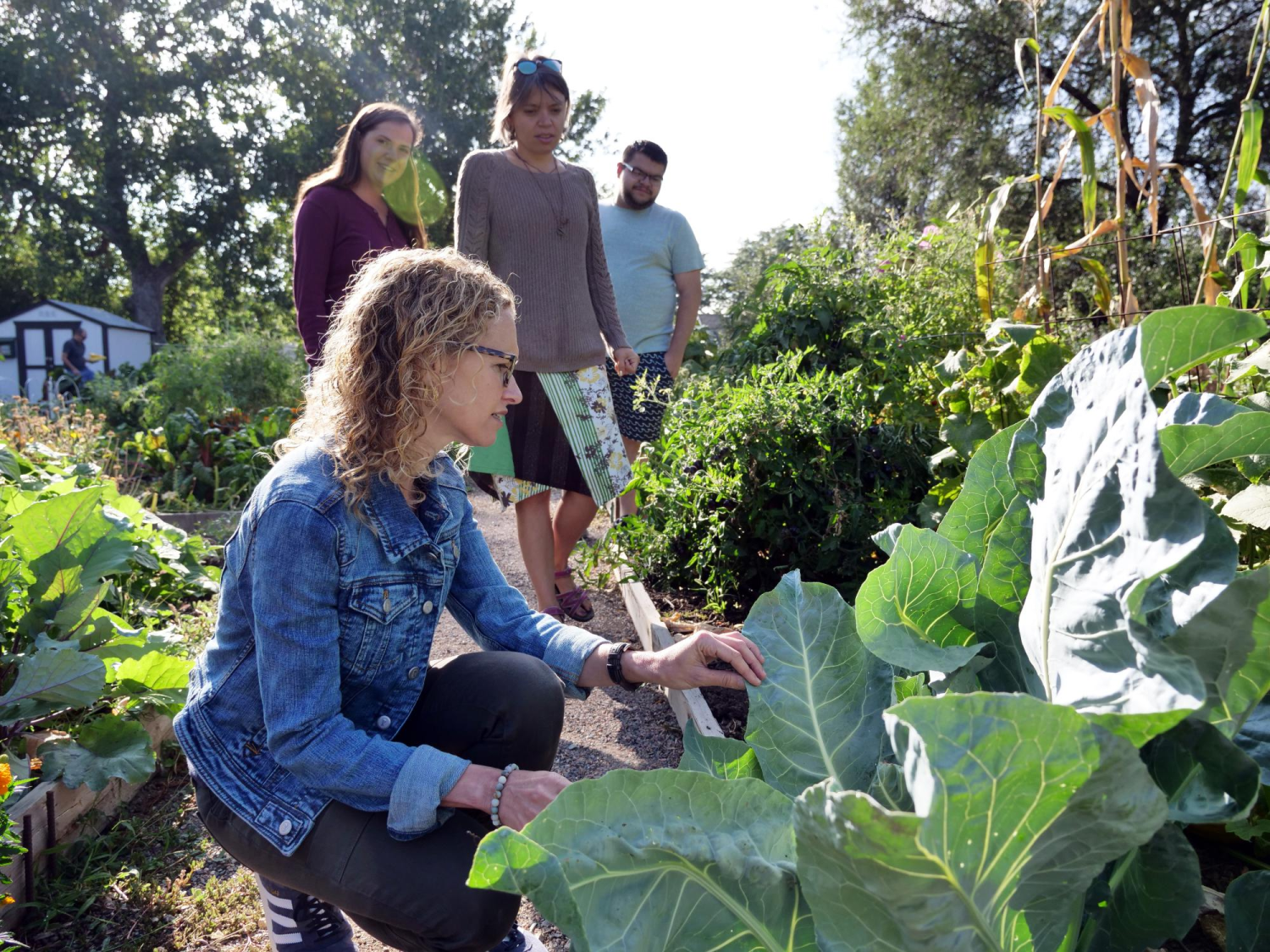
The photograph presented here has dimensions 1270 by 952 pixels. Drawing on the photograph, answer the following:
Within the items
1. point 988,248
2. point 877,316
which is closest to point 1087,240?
point 988,248

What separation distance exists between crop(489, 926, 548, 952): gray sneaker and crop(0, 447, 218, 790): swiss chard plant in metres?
1.08

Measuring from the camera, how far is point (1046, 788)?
0.69 m

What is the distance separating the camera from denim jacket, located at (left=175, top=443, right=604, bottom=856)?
136cm

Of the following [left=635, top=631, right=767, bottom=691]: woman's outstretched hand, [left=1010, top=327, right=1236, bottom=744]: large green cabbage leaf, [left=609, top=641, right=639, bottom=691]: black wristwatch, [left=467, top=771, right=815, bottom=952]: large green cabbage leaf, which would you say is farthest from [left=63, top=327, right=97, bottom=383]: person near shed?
[left=1010, top=327, right=1236, bottom=744]: large green cabbage leaf

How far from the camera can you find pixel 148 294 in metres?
28.4

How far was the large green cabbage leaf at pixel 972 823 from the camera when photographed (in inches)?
26.7

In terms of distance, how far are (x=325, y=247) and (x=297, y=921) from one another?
2.39m

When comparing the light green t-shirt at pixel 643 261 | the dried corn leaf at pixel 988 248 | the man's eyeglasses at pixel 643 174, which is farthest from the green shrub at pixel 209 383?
the dried corn leaf at pixel 988 248

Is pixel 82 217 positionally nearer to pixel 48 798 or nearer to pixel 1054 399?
pixel 48 798

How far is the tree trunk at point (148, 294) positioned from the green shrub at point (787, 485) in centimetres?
2963

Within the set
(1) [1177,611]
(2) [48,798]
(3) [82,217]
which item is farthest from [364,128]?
(3) [82,217]

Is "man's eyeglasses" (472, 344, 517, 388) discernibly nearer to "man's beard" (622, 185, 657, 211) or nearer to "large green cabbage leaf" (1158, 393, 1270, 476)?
"large green cabbage leaf" (1158, 393, 1270, 476)

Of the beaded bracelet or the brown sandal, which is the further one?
the brown sandal

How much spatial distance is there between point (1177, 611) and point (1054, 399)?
0.98 ft
